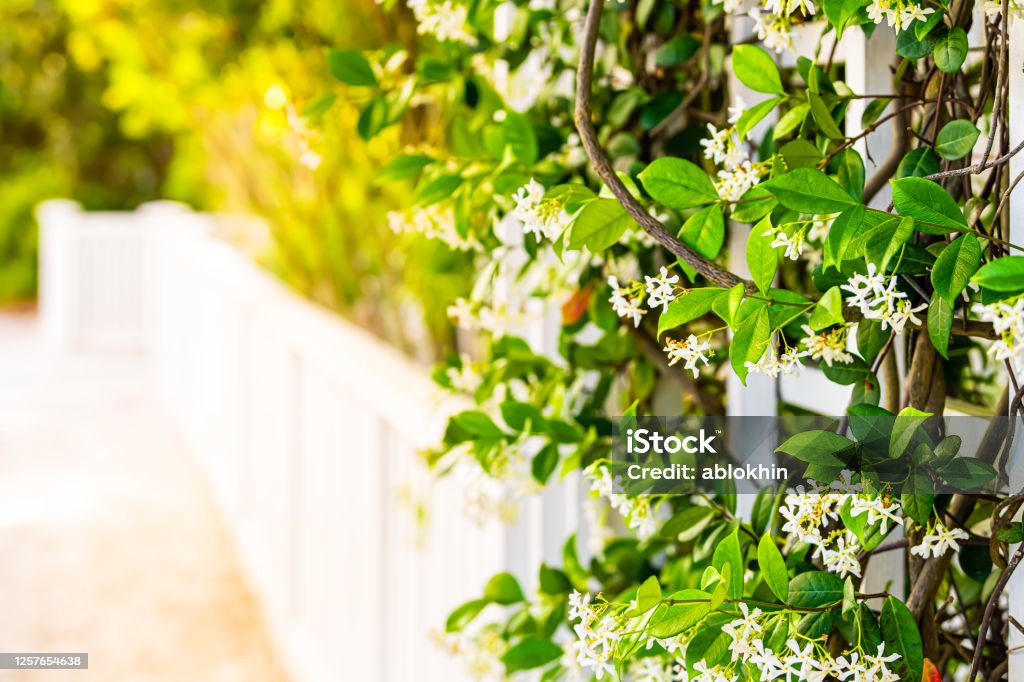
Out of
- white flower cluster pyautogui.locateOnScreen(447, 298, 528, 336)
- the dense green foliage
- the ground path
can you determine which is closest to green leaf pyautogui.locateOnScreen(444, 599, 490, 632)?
the dense green foliage

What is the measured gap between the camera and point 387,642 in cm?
169

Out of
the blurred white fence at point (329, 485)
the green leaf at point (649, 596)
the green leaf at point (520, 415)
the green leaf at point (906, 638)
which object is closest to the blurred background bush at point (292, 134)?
the blurred white fence at point (329, 485)

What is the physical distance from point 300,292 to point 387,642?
173 centimetres

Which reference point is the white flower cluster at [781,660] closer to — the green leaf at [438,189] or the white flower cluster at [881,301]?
the white flower cluster at [881,301]

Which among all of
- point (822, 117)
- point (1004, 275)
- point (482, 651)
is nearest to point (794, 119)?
point (822, 117)

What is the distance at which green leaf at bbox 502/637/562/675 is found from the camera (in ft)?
3.09

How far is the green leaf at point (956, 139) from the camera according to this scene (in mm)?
625

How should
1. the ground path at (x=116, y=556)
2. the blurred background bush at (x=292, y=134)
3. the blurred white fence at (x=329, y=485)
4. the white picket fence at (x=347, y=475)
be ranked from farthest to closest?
the ground path at (x=116, y=556) → the blurred background bush at (x=292, y=134) → the blurred white fence at (x=329, y=485) → the white picket fence at (x=347, y=475)

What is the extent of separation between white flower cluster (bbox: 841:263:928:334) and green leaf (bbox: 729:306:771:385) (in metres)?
0.05

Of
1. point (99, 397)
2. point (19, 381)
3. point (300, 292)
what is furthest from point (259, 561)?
point (19, 381)

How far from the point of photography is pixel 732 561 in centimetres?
64

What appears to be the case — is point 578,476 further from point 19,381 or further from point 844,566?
point 19,381

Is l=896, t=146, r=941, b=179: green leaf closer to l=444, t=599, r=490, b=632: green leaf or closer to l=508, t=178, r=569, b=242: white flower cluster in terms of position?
l=508, t=178, r=569, b=242: white flower cluster

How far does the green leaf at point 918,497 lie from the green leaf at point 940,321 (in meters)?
0.08
